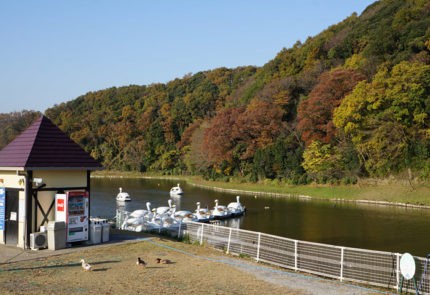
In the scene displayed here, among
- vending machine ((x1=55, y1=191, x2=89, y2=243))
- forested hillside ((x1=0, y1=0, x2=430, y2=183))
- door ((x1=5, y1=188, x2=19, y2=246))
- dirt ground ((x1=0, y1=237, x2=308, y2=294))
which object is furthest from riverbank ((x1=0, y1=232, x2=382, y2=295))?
forested hillside ((x1=0, y1=0, x2=430, y2=183))

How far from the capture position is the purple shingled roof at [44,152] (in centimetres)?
1333

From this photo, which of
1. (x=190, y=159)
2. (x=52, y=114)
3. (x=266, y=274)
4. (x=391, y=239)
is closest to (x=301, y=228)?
(x=391, y=239)

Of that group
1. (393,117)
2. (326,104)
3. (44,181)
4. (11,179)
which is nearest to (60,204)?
(44,181)

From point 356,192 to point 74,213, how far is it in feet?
101

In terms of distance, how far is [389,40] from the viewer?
48062 millimetres

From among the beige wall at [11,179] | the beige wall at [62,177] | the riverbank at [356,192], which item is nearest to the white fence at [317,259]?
the beige wall at [62,177]

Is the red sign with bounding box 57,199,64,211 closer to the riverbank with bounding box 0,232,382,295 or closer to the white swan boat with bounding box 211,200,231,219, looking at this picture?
the riverbank with bounding box 0,232,382,295

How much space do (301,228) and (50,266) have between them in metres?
16.4

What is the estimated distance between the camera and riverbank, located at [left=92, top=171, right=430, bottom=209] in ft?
112

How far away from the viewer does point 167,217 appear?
24.4 meters

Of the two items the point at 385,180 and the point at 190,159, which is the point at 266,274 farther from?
the point at 190,159

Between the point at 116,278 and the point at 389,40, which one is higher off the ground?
the point at 389,40

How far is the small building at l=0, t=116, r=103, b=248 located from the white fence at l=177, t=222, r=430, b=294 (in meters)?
4.77

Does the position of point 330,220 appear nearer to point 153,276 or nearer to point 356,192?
point 356,192
